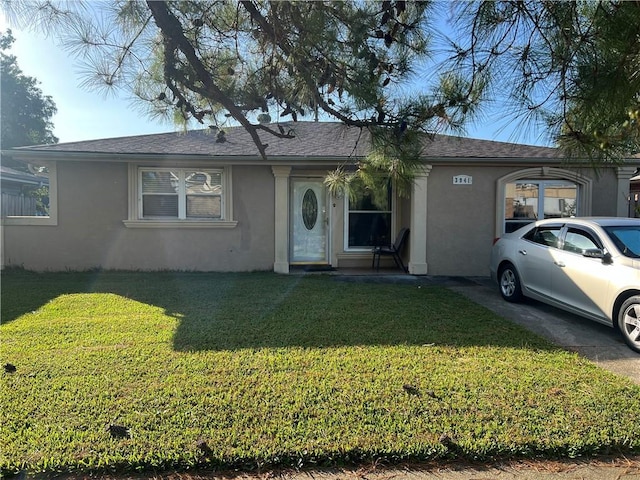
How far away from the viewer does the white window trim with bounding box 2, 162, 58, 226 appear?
345 inches

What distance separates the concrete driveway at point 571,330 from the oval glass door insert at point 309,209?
414 cm

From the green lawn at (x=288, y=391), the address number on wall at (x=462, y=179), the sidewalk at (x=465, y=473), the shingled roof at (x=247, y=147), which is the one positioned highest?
the shingled roof at (x=247, y=147)

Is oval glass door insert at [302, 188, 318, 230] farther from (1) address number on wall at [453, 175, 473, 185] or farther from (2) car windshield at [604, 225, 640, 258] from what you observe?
(2) car windshield at [604, 225, 640, 258]

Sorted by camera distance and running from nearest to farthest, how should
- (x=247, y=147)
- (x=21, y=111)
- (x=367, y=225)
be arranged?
(x=247, y=147) < (x=367, y=225) < (x=21, y=111)

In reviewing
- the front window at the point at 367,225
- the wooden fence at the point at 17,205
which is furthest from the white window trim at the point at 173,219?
the wooden fence at the point at 17,205

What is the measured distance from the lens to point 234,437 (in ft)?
8.66

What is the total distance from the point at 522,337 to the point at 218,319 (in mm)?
3994

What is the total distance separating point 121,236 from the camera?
9.01 meters

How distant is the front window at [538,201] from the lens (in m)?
9.32

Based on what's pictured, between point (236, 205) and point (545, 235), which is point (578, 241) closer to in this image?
point (545, 235)

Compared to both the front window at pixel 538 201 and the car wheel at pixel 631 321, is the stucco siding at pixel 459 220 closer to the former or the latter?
the front window at pixel 538 201

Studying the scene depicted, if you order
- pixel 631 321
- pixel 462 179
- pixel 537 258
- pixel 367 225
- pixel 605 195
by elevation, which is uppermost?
pixel 462 179

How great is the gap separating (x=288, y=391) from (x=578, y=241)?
4.82 metres

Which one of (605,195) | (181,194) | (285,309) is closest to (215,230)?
(181,194)
